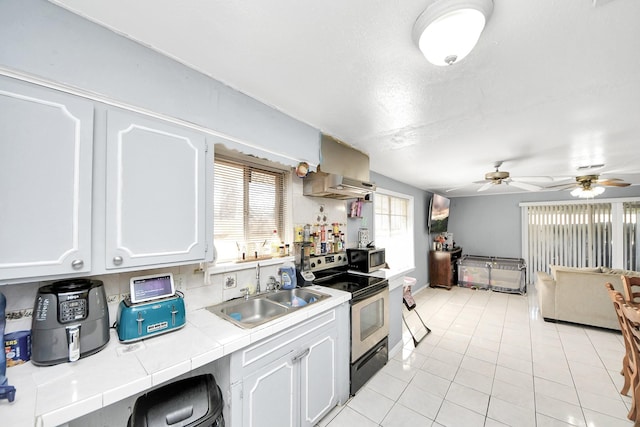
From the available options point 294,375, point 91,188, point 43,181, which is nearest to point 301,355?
point 294,375

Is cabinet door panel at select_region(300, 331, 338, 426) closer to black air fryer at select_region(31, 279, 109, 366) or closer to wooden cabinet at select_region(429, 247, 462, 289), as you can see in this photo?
black air fryer at select_region(31, 279, 109, 366)

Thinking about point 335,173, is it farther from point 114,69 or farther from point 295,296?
point 114,69

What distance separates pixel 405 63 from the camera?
1.29 metres

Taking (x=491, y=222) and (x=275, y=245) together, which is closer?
(x=275, y=245)

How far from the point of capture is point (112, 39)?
1.11 metres

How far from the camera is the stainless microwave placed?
104 inches

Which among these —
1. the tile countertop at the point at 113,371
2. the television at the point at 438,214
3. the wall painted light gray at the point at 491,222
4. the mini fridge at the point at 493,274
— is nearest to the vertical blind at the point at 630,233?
the wall painted light gray at the point at 491,222

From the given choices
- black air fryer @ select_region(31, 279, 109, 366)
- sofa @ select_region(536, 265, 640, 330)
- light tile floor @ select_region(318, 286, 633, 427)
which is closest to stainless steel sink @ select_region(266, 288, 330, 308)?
light tile floor @ select_region(318, 286, 633, 427)

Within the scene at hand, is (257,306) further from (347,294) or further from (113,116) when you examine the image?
→ (113,116)

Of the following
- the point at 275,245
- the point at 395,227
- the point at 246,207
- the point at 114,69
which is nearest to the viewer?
the point at 114,69

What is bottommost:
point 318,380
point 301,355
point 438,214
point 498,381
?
point 498,381

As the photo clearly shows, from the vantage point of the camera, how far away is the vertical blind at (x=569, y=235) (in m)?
5.16

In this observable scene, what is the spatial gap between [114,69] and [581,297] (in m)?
5.47

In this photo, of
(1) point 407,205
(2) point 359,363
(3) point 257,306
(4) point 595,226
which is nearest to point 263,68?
(3) point 257,306
